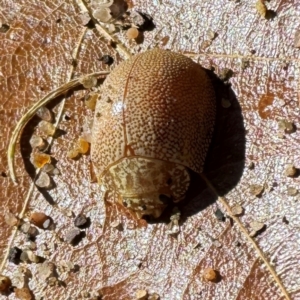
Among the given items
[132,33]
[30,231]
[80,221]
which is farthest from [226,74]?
[30,231]

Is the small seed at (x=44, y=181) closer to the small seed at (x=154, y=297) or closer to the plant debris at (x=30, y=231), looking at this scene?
the plant debris at (x=30, y=231)

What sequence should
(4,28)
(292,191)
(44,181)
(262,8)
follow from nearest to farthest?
1. (292,191)
2. (262,8)
3. (44,181)
4. (4,28)

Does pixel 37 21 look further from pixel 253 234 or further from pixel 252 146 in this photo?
pixel 253 234

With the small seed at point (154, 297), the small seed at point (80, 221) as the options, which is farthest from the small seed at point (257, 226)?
the small seed at point (80, 221)

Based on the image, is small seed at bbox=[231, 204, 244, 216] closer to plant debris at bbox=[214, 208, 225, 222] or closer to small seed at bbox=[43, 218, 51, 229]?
plant debris at bbox=[214, 208, 225, 222]

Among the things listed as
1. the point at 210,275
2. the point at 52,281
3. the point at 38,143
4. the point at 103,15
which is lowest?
the point at 210,275

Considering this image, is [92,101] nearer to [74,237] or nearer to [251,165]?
[74,237]
